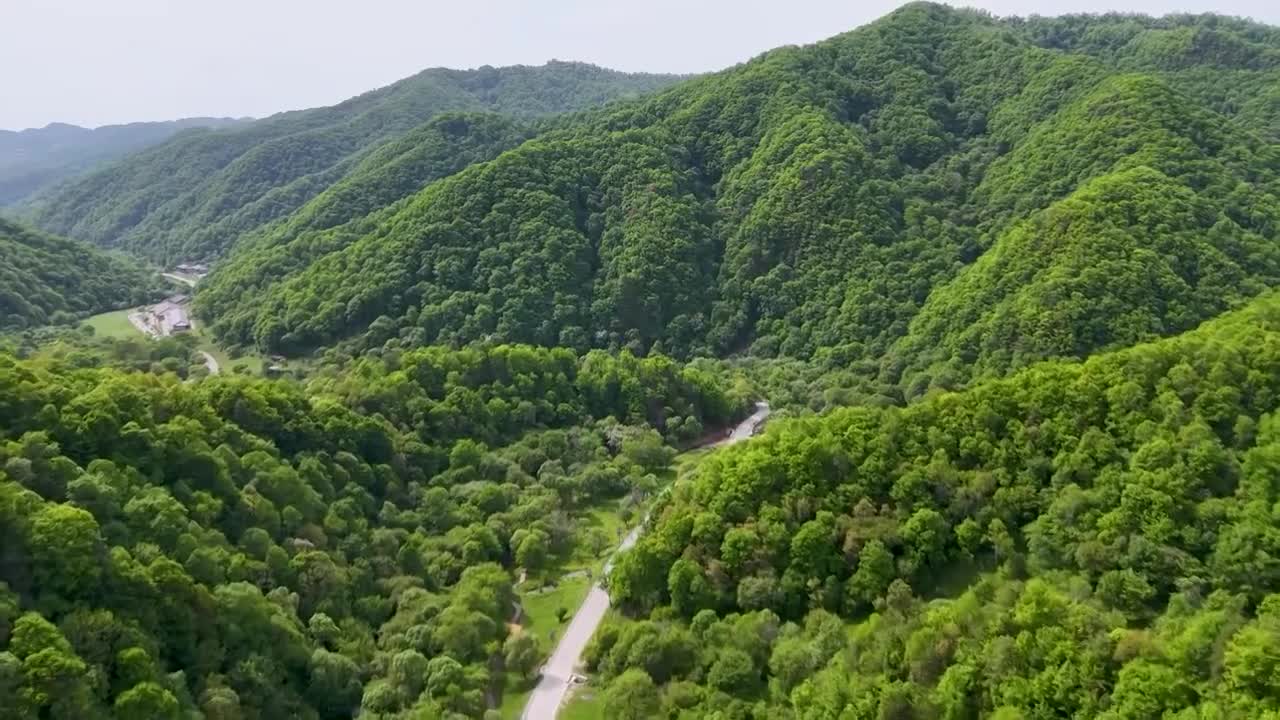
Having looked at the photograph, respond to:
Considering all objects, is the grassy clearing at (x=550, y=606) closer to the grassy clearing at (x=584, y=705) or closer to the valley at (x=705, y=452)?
the valley at (x=705, y=452)

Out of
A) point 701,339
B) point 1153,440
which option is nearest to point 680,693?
point 1153,440

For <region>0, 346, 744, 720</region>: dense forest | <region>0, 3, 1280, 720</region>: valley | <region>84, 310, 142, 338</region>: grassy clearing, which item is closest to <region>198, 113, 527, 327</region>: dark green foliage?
<region>0, 3, 1280, 720</region>: valley

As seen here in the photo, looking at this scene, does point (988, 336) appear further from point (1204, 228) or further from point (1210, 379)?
point (1210, 379)

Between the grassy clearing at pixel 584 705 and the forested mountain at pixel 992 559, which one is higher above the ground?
the forested mountain at pixel 992 559

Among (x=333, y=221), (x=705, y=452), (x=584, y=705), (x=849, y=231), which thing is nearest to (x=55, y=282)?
(x=333, y=221)

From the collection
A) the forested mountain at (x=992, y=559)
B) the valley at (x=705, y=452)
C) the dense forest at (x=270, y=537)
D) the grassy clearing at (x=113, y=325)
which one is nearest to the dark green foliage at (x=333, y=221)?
the valley at (x=705, y=452)

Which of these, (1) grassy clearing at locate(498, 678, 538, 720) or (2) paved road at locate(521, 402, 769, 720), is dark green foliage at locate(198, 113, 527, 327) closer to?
(2) paved road at locate(521, 402, 769, 720)
